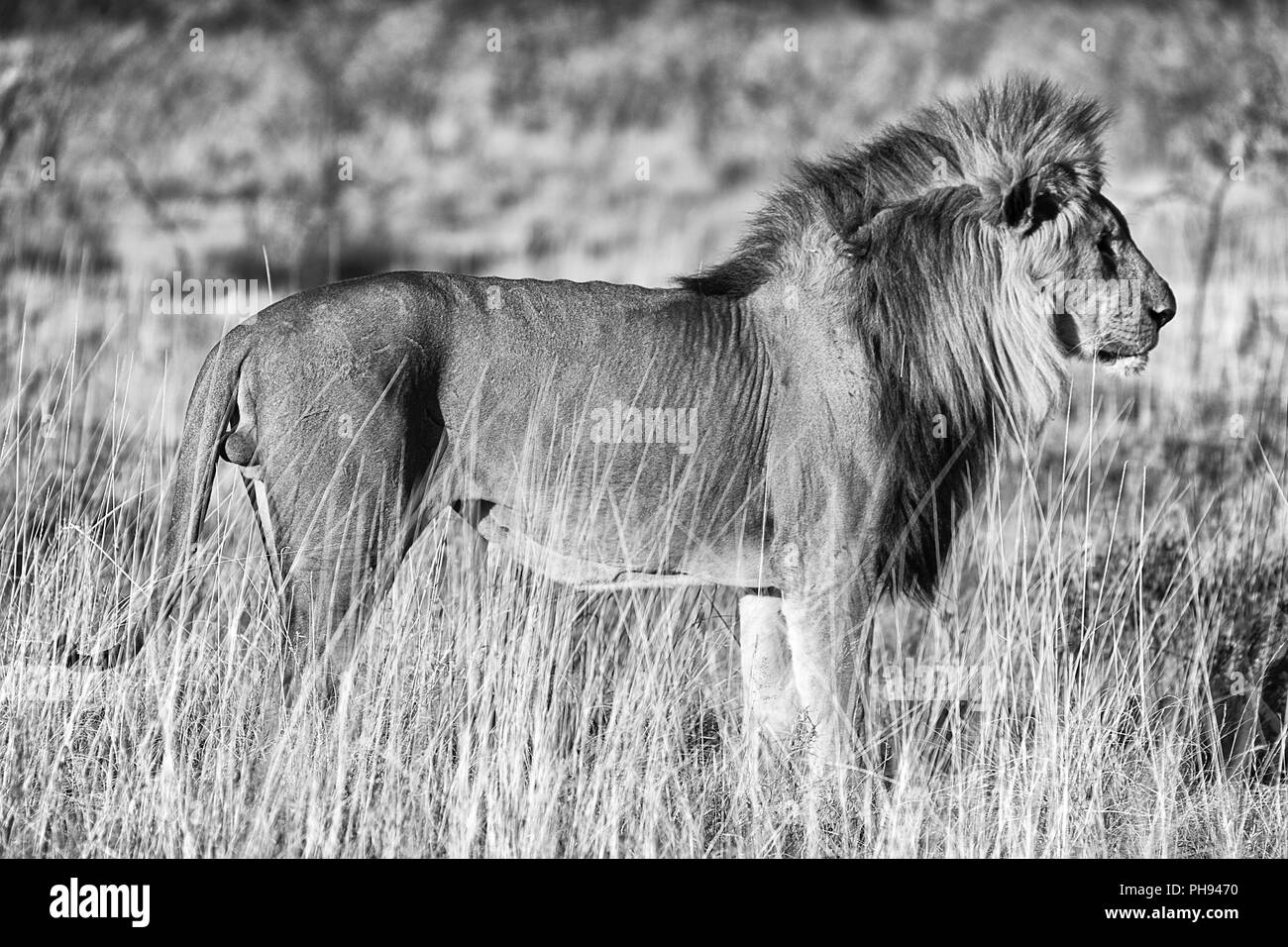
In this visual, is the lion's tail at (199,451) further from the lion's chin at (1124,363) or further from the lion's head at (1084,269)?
the lion's chin at (1124,363)

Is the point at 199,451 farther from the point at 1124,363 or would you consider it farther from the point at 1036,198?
the point at 1124,363

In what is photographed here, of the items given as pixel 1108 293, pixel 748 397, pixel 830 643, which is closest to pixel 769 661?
pixel 830 643

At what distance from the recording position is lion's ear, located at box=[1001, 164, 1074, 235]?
4.96 m

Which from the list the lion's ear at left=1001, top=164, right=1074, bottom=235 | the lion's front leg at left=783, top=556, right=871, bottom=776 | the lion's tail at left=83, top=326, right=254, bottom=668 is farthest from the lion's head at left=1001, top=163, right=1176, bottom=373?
the lion's tail at left=83, top=326, right=254, bottom=668

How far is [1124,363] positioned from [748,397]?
4.29 feet

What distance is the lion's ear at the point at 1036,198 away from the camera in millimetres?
4957

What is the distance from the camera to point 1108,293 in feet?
16.5

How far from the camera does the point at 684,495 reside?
495cm

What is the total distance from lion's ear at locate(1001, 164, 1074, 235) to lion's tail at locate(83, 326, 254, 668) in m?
2.53

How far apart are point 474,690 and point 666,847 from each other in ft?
2.69

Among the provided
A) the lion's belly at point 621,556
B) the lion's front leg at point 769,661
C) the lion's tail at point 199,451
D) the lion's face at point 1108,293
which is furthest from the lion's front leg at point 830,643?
the lion's tail at point 199,451

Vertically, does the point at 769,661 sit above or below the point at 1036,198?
below

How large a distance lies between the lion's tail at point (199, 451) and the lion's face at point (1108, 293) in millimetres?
2705

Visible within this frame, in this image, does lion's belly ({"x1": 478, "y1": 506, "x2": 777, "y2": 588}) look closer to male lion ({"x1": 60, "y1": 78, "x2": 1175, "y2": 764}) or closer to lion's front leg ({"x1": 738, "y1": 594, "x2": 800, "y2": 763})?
male lion ({"x1": 60, "y1": 78, "x2": 1175, "y2": 764})
